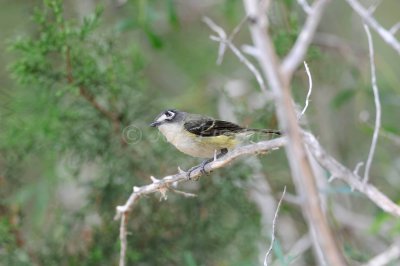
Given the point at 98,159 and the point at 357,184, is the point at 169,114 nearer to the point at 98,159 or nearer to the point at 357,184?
the point at 98,159

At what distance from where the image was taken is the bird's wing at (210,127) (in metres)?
4.45

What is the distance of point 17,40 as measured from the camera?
4.40 metres

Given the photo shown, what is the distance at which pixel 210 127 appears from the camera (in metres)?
4.57

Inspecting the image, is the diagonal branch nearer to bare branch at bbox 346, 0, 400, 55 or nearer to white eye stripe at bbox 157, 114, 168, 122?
bare branch at bbox 346, 0, 400, 55

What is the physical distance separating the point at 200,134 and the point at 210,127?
0.29 ft

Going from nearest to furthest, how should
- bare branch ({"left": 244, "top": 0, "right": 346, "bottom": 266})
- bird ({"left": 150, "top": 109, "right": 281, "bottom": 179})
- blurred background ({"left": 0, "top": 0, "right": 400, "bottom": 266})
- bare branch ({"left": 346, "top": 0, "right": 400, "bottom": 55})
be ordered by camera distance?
bare branch ({"left": 244, "top": 0, "right": 346, "bottom": 266})
bare branch ({"left": 346, "top": 0, "right": 400, "bottom": 55})
bird ({"left": 150, "top": 109, "right": 281, "bottom": 179})
blurred background ({"left": 0, "top": 0, "right": 400, "bottom": 266})

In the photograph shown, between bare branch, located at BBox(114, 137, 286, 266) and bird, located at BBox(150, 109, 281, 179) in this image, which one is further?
bird, located at BBox(150, 109, 281, 179)

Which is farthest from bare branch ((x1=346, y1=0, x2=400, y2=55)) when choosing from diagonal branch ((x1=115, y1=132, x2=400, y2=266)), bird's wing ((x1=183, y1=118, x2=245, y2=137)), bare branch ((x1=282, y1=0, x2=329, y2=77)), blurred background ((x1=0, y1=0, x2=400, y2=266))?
bird's wing ((x1=183, y1=118, x2=245, y2=137))

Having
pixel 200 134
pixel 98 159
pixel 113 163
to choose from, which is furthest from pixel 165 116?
pixel 98 159

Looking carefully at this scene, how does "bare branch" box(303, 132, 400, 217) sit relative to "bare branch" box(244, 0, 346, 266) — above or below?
above

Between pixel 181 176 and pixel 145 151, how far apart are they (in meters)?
1.42

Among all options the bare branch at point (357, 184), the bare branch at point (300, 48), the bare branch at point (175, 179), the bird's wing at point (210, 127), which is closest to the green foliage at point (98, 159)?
the bird's wing at point (210, 127)

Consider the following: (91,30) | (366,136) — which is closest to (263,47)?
(91,30)

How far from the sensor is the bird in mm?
4414
